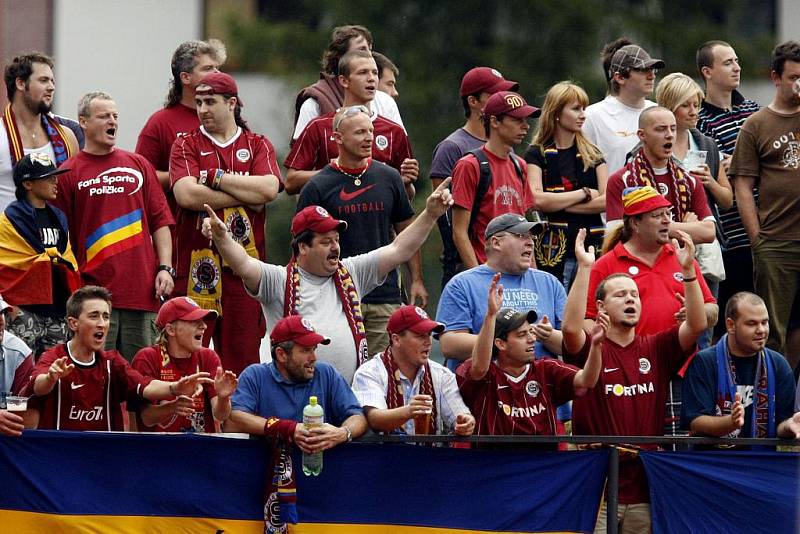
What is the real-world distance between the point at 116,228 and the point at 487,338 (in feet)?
9.57

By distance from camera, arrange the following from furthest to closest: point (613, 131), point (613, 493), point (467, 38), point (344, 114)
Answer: point (467, 38) < point (613, 131) < point (344, 114) < point (613, 493)

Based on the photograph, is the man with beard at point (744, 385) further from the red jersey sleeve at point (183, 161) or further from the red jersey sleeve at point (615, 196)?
the red jersey sleeve at point (183, 161)

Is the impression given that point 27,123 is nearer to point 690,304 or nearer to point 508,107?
point 508,107

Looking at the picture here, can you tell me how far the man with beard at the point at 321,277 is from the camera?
1066cm

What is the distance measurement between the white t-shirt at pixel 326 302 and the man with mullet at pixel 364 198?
570 mm

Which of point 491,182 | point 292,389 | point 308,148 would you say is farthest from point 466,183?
point 292,389

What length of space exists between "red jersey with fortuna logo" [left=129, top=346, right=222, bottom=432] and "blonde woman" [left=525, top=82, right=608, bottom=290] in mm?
2569

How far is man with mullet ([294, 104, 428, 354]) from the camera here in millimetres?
11398

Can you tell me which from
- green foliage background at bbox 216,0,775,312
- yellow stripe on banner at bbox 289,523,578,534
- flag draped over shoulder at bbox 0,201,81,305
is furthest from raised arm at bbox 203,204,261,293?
green foliage background at bbox 216,0,775,312

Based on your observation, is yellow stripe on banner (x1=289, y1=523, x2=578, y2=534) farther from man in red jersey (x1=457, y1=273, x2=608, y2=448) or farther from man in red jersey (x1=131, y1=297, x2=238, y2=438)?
man in red jersey (x1=131, y1=297, x2=238, y2=438)

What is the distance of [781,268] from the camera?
1230 cm

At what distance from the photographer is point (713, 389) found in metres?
10.1

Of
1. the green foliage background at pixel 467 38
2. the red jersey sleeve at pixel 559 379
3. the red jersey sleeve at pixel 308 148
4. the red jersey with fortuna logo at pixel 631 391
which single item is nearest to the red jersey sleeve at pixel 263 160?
the red jersey sleeve at pixel 308 148

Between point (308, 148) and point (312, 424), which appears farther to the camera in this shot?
point (308, 148)
